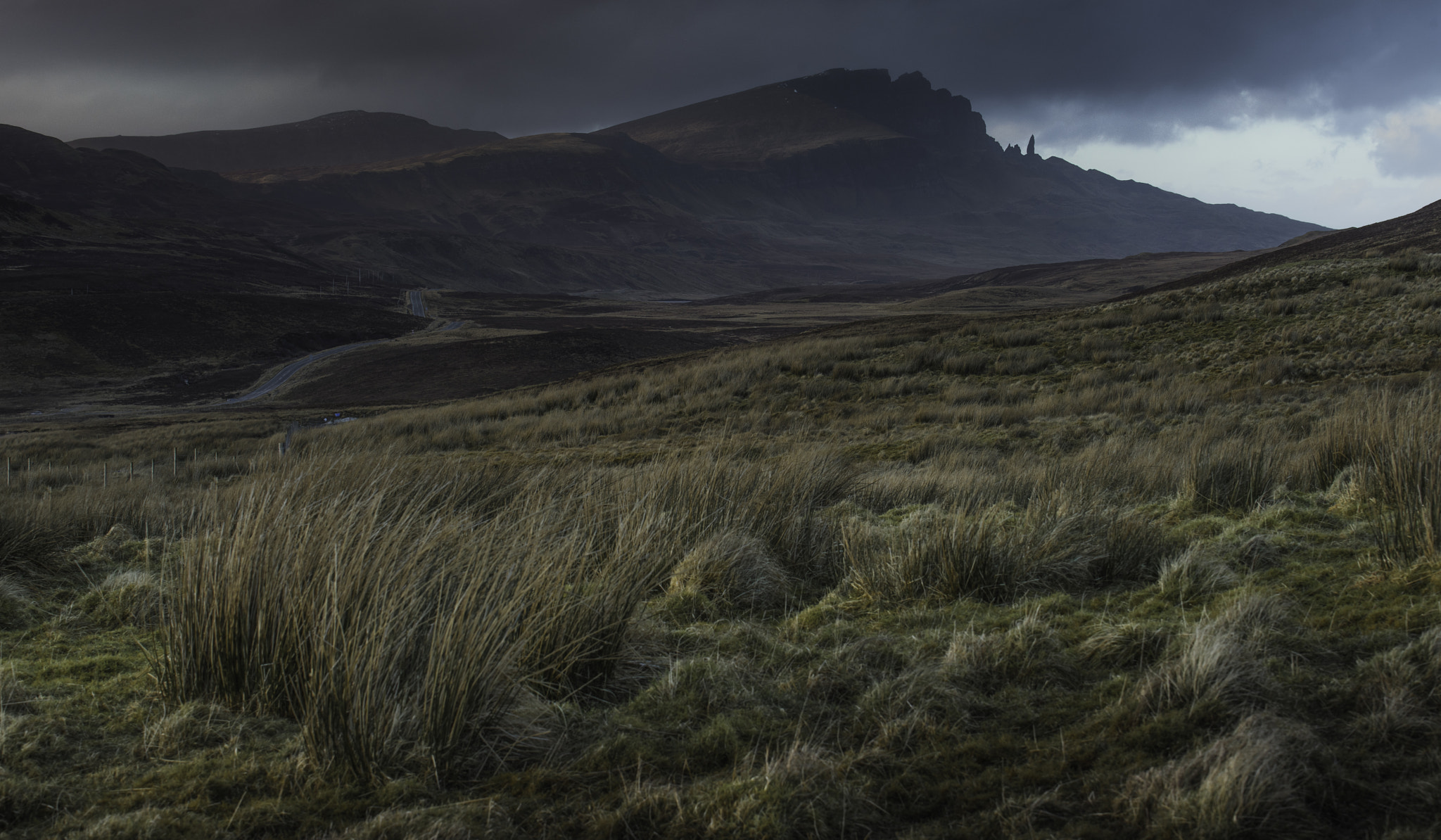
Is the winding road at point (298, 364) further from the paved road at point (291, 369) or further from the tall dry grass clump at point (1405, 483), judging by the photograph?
the tall dry grass clump at point (1405, 483)

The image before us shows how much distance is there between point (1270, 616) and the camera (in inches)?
126

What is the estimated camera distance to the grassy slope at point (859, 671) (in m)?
2.31

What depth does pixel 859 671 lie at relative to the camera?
3.15m

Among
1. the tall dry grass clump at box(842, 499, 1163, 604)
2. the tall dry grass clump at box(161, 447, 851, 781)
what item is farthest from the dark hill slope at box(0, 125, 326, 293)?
the tall dry grass clump at box(842, 499, 1163, 604)

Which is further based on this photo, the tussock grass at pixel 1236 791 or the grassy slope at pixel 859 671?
the grassy slope at pixel 859 671

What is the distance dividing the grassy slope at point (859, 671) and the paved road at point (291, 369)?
46.5 metres

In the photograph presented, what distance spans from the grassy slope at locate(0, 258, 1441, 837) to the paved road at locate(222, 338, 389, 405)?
4649 cm

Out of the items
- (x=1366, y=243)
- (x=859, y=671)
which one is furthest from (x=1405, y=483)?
(x=1366, y=243)

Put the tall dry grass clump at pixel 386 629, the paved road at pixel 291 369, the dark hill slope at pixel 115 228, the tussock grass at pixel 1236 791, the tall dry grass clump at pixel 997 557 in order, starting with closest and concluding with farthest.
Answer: the tussock grass at pixel 1236 791
the tall dry grass clump at pixel 386 629
the tall dry grass clump at pixel 997 557
the paved road at pixel 291 369
the dark hill slope at pixel 115 228

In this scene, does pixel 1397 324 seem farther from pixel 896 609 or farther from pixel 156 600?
pixel 156 600

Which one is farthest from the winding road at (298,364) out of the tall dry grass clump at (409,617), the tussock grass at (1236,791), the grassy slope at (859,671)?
the tussock grass at (1236,791)

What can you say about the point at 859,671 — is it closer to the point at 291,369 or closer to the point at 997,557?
the point at 997,557

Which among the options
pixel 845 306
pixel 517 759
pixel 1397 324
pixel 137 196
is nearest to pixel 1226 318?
pixel 1397 324

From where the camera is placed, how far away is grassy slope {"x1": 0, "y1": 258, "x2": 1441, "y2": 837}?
90.8 inches
